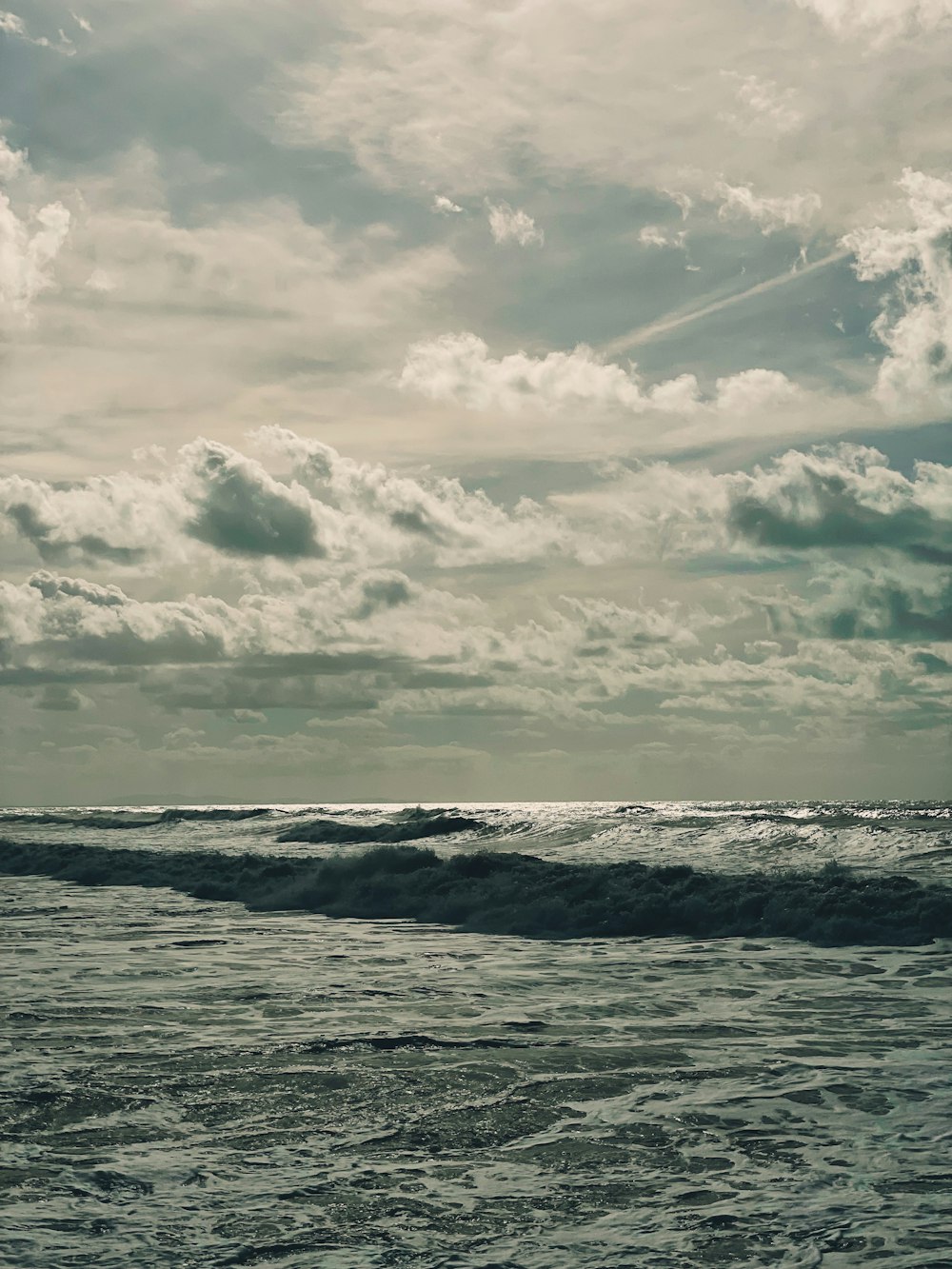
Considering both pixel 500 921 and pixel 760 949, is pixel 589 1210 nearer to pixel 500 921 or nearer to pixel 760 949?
pixel 760 949

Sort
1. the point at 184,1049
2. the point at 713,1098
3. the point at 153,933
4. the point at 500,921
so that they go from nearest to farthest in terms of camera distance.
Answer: the point at 713,1098 < the point at 184,1049 < the point at 153,933 < the point at 500,921

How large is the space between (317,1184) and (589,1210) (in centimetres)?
186

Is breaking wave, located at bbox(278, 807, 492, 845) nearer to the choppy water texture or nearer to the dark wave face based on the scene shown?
the dark wave face

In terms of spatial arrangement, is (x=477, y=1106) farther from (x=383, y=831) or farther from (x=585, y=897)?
(x=383, y=831)

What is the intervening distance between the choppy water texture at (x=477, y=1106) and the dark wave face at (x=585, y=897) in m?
1.64

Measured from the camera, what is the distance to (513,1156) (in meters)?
8.36

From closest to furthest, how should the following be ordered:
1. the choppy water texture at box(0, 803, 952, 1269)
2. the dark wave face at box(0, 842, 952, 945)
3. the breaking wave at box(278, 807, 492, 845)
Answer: the choppy water texture at box(0, 803, 952, 1269), the dark wave face at box(0, 842, 952, 945), the breaking wave at box(278, 807, 492, 845)

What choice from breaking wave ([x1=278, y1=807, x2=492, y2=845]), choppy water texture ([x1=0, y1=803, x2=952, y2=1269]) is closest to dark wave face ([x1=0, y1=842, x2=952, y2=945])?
choppy water texture ([x1=0, y1=803, x2=952, y2=1269])

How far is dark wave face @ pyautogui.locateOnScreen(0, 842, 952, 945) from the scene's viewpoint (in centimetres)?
2102

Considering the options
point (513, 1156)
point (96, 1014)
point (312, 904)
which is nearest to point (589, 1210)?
point (513, 1156)

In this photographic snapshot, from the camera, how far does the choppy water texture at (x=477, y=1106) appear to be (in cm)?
677

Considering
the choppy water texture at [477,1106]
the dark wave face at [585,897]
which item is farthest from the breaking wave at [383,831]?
the choppy water texture at [477,1106]

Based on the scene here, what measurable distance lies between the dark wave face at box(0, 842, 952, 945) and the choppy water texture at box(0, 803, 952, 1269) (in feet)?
5.37

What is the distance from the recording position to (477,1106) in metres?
9.66
